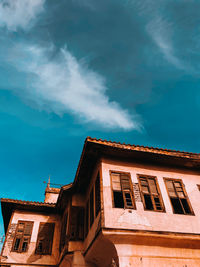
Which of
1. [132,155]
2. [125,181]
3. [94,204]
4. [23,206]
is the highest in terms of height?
[132,155]

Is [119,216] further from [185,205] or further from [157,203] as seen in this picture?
[185,205]

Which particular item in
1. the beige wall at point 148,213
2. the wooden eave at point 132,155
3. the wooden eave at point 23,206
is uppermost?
the wooden eave at point 132,155

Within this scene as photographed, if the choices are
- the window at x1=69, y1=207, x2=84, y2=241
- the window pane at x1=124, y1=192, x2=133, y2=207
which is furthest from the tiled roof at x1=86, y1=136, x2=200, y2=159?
the window at x1=69, y1=207, x2=84, y2=241

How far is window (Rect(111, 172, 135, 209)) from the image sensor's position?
9047mm

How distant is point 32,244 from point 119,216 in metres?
7.93

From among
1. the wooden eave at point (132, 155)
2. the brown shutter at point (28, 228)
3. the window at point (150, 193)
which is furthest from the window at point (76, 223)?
the window at point (150, 193)

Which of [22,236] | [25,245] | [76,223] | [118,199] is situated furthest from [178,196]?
[22,236]

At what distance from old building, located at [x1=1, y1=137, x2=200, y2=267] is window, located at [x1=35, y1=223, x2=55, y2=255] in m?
0.05

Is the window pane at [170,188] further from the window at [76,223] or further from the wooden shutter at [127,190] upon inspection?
the window at [76,223]

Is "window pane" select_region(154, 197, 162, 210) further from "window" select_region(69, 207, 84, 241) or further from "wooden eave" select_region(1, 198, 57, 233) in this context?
"wooden eave" select_region(1, 198, 57, 233)

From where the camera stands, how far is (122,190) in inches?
372

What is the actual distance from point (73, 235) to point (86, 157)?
4.04 metres

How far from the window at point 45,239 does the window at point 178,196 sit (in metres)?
8.41

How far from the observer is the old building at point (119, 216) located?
812cm
